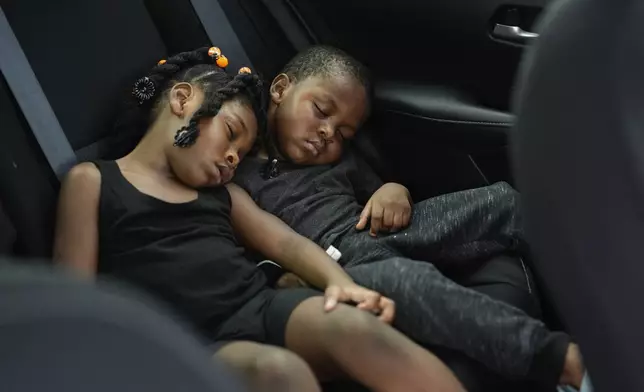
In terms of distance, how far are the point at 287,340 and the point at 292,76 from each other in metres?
0.63

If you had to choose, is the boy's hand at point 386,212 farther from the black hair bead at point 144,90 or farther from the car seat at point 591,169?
the car seat at point 591,169

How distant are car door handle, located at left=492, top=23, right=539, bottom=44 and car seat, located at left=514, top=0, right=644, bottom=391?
77 cm

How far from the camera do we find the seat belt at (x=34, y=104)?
4.42 feet

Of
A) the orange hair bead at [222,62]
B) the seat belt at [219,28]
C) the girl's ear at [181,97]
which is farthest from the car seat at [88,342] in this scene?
the seat belt at [219,28]

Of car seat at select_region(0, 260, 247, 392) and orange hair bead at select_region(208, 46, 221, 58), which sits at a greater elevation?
car seat at select_region(0, 260, 247, 392)

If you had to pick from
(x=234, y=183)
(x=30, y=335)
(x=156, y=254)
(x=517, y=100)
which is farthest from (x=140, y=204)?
(x=30, y=335)

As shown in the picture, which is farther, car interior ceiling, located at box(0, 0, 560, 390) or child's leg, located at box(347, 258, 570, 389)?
car interior ceiling, located at box(0, 0, 560, 390)

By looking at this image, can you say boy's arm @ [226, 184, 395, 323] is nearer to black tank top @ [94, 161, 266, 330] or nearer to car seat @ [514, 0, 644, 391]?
black tank top @ [94, 161, 266, 330]

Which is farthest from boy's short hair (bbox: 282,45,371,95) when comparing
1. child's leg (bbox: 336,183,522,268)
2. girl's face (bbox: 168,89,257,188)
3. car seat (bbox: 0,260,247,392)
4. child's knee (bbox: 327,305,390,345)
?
car seat (bbox: 0,260,247,392)

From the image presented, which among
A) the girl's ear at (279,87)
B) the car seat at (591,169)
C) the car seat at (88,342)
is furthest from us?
the girl's ear at (279,87)

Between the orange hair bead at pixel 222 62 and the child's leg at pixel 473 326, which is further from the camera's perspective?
the orange hair bead at pixel 222 62

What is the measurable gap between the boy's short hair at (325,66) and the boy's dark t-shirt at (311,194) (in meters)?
0.17

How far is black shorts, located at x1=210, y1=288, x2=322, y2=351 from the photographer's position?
122 centimetres

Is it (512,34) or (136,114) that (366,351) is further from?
(512,34)
